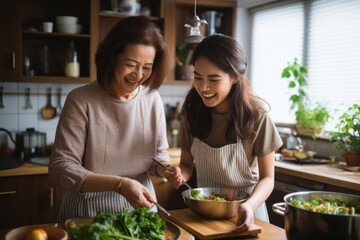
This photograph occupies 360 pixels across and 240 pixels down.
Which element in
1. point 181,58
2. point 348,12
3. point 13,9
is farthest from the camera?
point 181,58

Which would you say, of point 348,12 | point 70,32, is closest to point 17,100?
point 70,32

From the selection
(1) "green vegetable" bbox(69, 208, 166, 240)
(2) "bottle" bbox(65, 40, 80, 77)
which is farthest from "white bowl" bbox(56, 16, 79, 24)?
(1) "green vegetable" bbox(69, 208, 166, 240)

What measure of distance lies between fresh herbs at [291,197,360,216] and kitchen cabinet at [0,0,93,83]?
2261 mm

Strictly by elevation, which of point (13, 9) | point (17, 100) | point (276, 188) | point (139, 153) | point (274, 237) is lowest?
point (276, 188)

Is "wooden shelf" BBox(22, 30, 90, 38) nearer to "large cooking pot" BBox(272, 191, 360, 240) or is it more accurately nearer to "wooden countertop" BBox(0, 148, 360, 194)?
"wooden countertop" BBox(0, 148, 360, 194)

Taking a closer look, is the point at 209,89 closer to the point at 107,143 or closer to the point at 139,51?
the point at 139,51

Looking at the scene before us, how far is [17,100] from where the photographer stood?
3225 mm

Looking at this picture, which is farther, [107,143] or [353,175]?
[353,175]

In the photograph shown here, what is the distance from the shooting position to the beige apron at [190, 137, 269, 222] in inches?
67.7

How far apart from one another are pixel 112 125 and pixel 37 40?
1.96 m

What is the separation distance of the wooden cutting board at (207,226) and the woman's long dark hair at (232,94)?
16.5 inches

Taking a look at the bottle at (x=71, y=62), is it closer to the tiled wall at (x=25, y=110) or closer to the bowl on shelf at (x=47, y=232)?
the tiled wall at (x=25, y=110)

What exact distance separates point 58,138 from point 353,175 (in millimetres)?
1914

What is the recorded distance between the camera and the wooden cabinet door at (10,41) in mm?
2793
